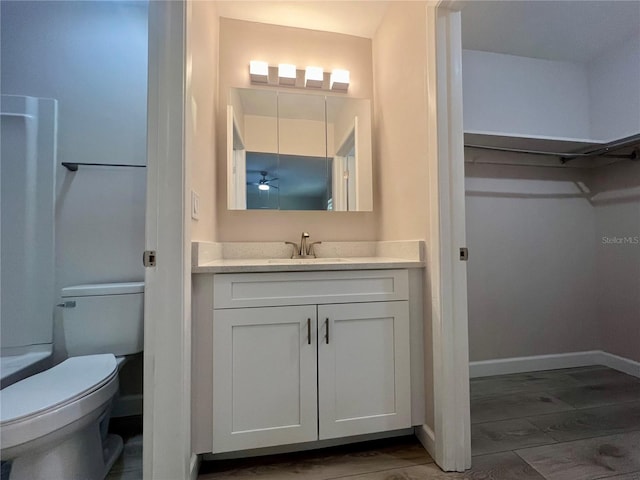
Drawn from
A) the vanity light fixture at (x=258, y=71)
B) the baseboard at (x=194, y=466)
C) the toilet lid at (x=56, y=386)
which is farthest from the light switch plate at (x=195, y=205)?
the vanity light fixture at (x=258, y=71)

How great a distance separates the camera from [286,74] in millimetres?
1918

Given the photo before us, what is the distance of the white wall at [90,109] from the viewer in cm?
161

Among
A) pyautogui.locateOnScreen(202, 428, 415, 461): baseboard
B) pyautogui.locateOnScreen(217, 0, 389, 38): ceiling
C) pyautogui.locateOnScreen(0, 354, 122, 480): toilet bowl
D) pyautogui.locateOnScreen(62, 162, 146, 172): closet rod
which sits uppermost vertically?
pyautogui.locateOnScreen(217, 0, 389, 38): ceiling

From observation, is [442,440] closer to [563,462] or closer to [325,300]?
[563,462]

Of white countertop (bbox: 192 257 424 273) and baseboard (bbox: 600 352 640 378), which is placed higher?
white countertop (bbox: 192 257 424 273)

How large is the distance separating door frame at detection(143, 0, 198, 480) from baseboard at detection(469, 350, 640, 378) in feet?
6.40

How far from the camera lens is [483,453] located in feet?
4.28

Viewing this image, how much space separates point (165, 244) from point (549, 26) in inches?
101

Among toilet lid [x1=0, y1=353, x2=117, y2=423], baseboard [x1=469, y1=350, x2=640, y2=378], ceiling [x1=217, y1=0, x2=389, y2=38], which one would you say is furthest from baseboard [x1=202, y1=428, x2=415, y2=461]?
ceiling [x1=217, y1=0, x2=389, y2=38]

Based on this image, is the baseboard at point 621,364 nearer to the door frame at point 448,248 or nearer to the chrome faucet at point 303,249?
the door frame at point 448,248

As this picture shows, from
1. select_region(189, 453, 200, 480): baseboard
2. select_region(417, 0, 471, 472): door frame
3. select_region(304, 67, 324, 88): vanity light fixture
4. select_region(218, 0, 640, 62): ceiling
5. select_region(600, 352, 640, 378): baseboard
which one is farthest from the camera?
select_region(600, 352, 640, 378): baseboard

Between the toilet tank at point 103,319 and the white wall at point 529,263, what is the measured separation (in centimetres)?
213

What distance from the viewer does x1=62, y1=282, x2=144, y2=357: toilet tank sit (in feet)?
4.82

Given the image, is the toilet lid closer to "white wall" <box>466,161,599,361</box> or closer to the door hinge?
the door hinge
